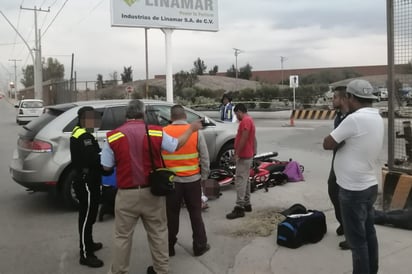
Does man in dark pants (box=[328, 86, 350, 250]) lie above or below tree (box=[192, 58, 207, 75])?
below

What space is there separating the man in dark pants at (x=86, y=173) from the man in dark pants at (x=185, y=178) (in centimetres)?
75

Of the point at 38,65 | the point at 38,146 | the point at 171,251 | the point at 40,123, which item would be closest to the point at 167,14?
the point at 40,123

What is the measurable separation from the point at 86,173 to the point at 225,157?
16.0 ft

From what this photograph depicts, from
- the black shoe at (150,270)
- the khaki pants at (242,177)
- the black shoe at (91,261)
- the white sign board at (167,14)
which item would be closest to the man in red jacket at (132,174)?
the black shoe at (150,270)

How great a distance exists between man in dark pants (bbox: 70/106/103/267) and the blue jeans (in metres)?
2.51

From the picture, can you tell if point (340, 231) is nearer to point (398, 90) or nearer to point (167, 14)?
point (398, 90)

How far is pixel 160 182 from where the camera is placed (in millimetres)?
4082

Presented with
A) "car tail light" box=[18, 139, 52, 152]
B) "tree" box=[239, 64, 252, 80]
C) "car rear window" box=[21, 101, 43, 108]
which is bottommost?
"car tail light" box=[18, 139, 52, 152]

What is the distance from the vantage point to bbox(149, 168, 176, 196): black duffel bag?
13.4 feet

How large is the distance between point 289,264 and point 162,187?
169cm

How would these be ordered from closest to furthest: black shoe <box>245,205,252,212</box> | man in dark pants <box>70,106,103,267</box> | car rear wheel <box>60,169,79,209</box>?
man in dark pants <box>70,106,103,267</box>, black shoe <box>245,205,252,212</box>, car rear wheel <box>60,169,79,209</box>

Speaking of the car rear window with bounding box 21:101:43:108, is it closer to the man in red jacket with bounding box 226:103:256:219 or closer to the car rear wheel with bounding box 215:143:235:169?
the car rear wheel with bounding box 215:143:235:169

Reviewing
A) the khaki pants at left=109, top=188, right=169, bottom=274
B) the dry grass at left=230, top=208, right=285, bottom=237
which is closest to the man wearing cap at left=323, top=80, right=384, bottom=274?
the khaki pants at left=109, top=188, right=169, bottom=274

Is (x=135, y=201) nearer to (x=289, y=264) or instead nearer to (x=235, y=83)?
(x=289, y=264)
